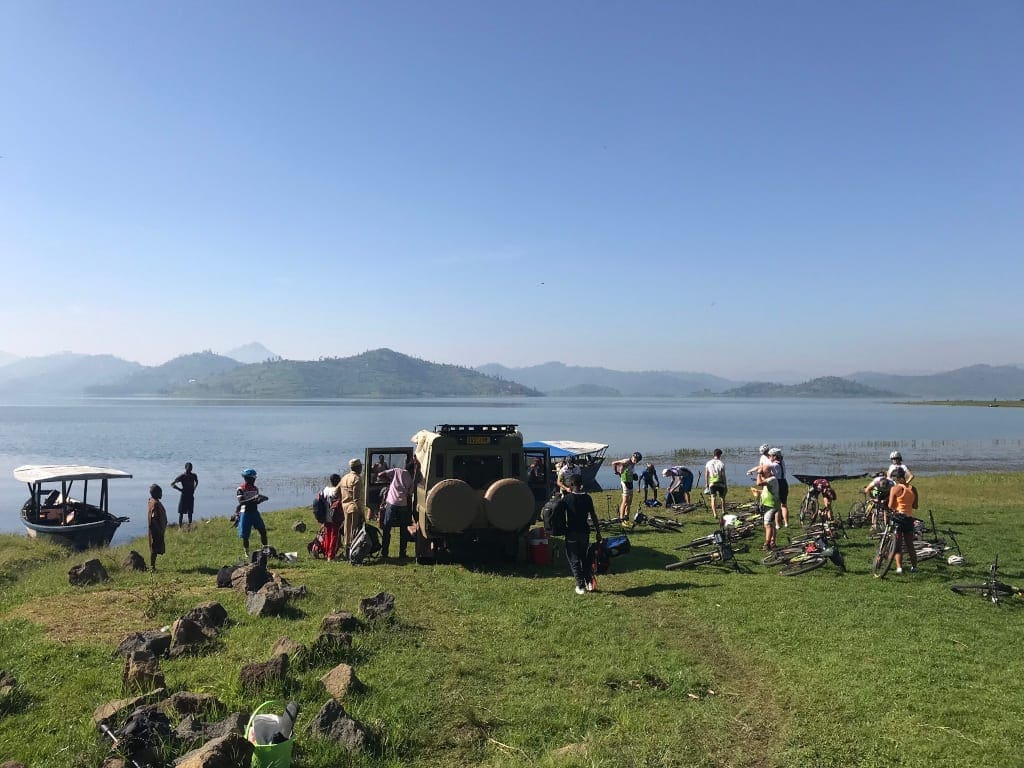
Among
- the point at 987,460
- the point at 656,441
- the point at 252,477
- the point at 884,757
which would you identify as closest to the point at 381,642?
the point at 884,757

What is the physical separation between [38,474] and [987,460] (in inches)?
2512

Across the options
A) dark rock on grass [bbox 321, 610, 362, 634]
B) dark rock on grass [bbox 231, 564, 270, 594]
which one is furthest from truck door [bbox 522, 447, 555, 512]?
dark rock on grass [bbox 321, 610, 362, 634]

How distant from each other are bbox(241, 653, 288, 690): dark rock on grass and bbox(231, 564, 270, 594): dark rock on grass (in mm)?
4379

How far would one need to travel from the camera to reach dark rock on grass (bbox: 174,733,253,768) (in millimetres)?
4809

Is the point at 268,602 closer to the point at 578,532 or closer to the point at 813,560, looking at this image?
the point at 578,532

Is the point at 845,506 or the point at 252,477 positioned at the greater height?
the point at 252,477

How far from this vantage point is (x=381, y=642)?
26.8ft

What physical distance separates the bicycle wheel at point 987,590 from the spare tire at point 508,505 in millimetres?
7368

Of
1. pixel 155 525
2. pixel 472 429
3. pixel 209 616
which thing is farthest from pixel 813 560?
pixel 155 525

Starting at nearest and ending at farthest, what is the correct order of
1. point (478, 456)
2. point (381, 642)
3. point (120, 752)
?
1. point (120, 752)
2. point (381, 642)
3. point (478, 456)

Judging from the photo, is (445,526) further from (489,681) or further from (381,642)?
(489,681)

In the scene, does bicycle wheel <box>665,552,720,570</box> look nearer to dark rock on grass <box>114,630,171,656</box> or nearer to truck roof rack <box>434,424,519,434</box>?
truck roof rack <box>434,424,519,434</box>

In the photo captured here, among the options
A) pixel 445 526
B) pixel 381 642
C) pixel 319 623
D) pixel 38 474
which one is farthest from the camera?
pixel 38 474

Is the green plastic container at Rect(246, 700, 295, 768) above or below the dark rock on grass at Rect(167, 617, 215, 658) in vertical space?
above
